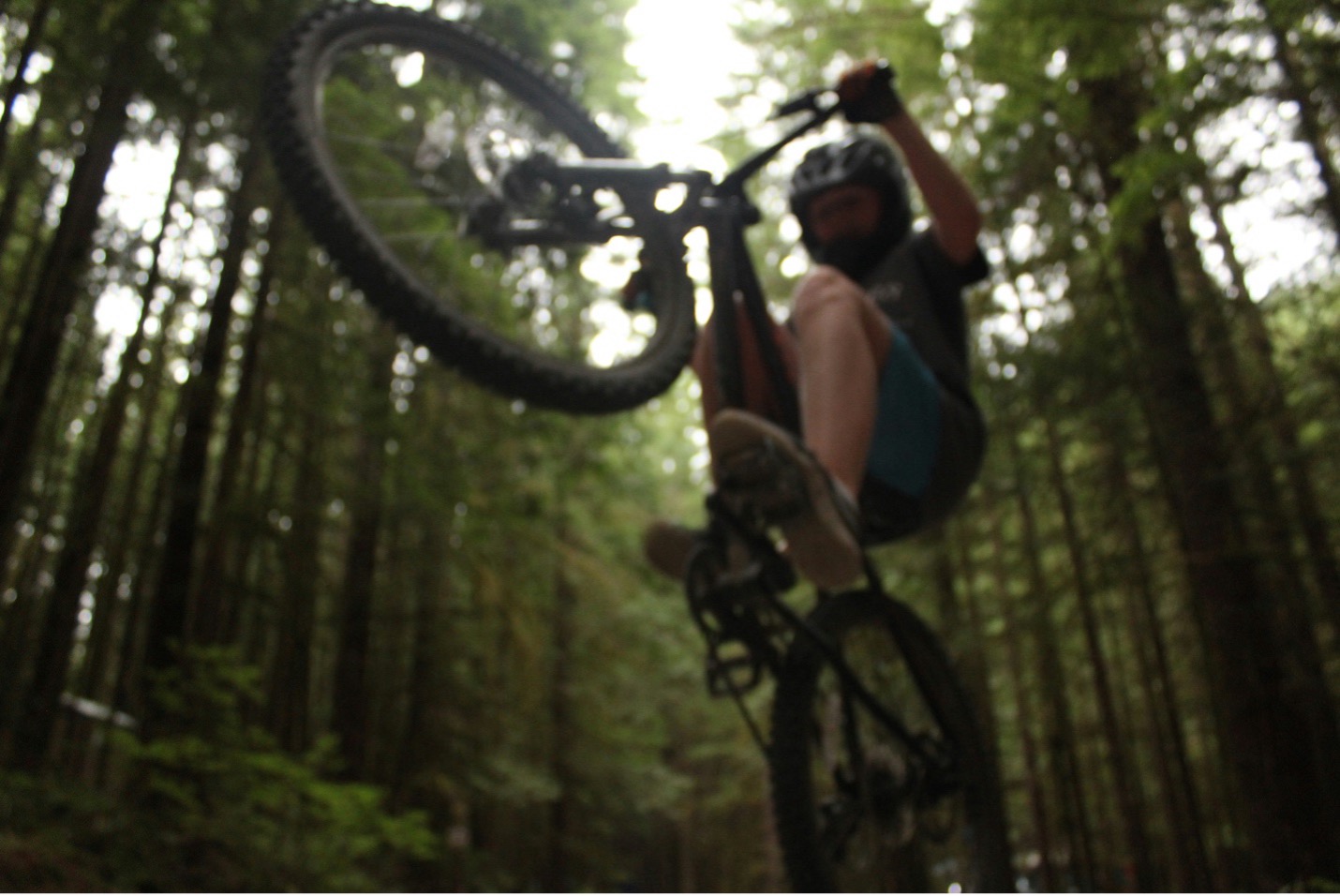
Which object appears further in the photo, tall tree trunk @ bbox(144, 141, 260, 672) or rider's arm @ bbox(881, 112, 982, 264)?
tall tree trunk @ bbox(144, 141, 260, 672)

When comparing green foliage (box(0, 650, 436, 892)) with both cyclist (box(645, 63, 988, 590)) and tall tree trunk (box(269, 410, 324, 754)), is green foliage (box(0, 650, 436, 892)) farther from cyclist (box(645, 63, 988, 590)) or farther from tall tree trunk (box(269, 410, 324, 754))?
tall tree trunk (box(269, 410, 324, 754))

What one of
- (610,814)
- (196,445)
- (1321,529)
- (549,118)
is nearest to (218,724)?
(196,445)

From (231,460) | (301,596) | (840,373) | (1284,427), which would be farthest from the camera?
(301,596)

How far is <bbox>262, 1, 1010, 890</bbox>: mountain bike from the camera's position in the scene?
151cm

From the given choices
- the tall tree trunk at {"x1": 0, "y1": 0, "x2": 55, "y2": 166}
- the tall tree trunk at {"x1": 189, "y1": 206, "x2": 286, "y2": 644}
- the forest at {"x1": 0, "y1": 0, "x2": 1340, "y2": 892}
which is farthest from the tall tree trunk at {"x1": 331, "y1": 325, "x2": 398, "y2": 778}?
the tall tree trunk at {"x1": 0, "y1": 0, "x2": 55, "y2": 166}

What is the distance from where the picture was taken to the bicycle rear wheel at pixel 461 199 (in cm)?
145

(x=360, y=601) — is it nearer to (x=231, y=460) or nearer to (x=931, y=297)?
(x=231, y=460)

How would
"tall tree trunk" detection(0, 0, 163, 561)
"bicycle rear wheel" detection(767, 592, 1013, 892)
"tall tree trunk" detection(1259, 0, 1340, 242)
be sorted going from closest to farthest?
"bicycle rear wheel" detection(767, 592, 1013, 892) → "tall tree trunk" detection(1259, 0, 1340, 242) → "tall tree trunk" detection(0, 0, 163, 561)

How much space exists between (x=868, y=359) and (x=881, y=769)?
0.90 meters

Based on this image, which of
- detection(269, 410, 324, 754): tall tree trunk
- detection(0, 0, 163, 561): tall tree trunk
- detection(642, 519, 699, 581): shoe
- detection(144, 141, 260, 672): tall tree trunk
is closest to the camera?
detection(642, 519, 699, 581): shoe

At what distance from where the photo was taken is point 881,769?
1930 mm

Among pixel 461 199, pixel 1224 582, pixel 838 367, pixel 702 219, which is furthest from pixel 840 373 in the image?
pixel 1224 582

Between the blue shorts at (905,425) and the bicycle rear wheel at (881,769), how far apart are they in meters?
0.31

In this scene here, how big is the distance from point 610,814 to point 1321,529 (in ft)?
38.8
